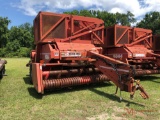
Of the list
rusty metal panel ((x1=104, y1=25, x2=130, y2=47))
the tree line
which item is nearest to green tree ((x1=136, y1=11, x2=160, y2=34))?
the tree line

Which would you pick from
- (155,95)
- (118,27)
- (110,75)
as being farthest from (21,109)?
(118,27)

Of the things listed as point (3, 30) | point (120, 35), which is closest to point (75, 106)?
point (120, 35)

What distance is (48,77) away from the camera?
18.6ft

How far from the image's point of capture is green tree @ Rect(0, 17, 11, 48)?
49.9m

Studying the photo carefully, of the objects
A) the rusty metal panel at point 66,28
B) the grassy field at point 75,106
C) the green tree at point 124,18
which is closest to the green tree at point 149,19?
the green tree at point 124,18

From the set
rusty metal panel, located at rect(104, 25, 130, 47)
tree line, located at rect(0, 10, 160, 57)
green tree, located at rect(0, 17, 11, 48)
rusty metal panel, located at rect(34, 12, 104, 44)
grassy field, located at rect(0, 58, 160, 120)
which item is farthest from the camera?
green tree, located at rect(0, 17, 11, 48)

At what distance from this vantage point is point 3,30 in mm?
50656

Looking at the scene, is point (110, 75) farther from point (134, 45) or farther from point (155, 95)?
point (134, 45)

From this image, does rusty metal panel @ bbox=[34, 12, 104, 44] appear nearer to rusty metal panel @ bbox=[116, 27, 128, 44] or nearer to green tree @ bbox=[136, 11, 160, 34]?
rusty metal panel @ bbox=[116, 27, 128, 44]

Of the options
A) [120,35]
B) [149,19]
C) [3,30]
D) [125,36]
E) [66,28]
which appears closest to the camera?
[66,28]

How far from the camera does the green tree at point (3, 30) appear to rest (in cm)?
4991

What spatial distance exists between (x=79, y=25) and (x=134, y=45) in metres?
3.23

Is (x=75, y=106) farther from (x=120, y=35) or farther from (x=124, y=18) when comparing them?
(x=124, y=18)

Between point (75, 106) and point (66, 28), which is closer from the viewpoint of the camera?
point (75, 106)
